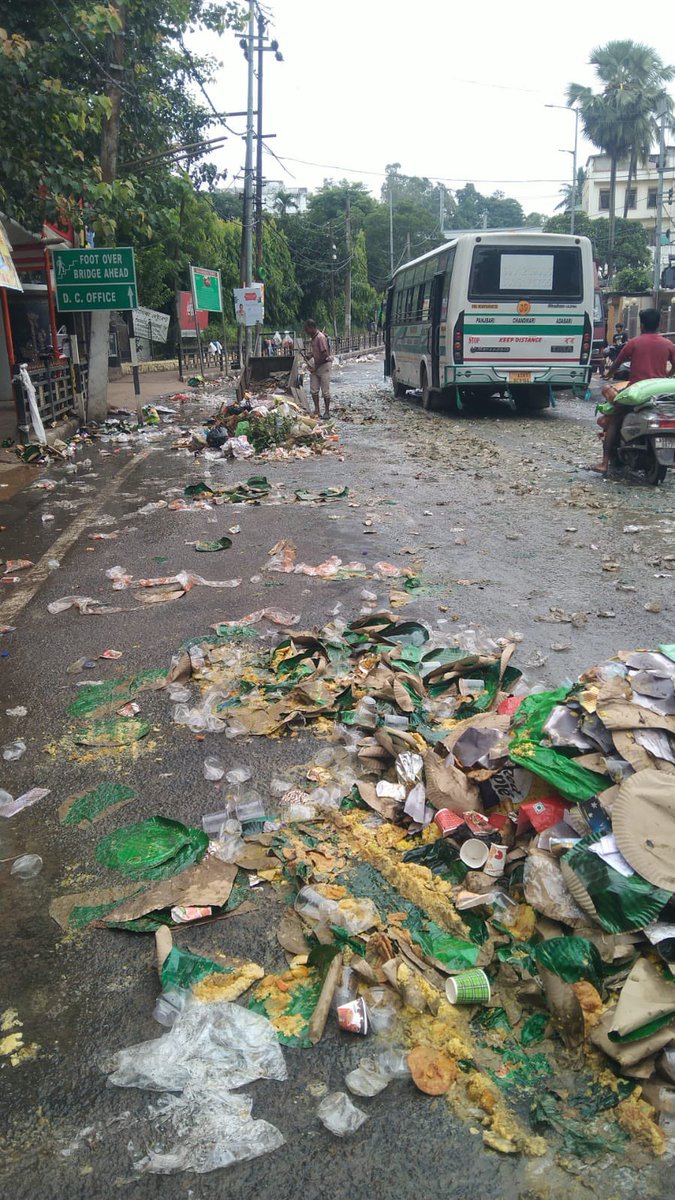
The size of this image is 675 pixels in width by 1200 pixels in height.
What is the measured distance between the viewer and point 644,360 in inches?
390

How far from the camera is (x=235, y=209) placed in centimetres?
5603

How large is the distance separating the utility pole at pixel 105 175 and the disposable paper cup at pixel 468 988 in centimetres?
1561

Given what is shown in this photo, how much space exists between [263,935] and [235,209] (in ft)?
195

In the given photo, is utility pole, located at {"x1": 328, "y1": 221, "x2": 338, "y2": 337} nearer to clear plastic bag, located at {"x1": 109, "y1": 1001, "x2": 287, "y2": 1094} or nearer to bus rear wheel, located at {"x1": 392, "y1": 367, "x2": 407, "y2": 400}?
bus rear wheel, located at {"x1": 392, "y1": 367, "x2": 407, "y2": 400}

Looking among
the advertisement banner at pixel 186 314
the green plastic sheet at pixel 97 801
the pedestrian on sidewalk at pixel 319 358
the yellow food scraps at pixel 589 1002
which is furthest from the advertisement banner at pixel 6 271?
the advertisement banner at pixel 186 314

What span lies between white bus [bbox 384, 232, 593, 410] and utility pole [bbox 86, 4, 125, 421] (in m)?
6.06

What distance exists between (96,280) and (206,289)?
13955 millimetres

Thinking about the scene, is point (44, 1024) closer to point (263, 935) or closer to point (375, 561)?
point (263, 935)

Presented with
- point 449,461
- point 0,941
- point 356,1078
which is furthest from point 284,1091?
point 449,461

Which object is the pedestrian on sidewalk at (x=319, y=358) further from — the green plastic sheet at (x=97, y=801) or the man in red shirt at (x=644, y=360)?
the green plastic sheet at (x=97, y=801)

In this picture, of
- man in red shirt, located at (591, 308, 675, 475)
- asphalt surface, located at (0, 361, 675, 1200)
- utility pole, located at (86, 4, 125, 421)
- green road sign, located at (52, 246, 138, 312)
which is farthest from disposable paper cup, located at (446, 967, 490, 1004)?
utility pole, located at (86, 4, 125, 421)

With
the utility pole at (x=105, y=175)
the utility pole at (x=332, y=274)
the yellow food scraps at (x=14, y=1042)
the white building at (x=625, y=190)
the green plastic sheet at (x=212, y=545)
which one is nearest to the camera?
the yellow food scraps at (x=14, y=1042)

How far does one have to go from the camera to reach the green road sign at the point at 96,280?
1591cm

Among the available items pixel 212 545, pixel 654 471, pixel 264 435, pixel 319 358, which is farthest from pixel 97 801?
pixel 319 358
